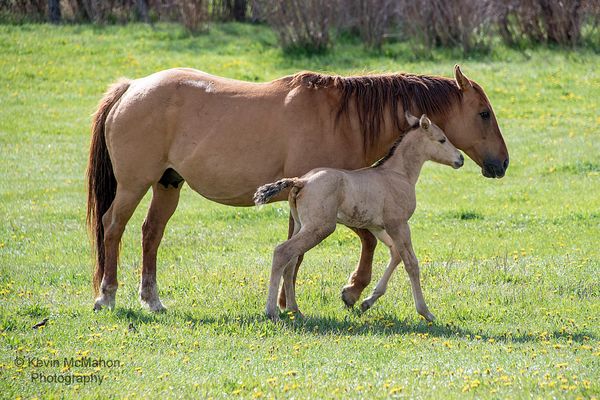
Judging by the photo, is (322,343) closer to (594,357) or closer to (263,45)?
(594,357)

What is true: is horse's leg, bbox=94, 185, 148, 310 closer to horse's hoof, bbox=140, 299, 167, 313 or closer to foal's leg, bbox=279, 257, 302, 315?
horse's hoof, bbox=140, 299, 167, 313

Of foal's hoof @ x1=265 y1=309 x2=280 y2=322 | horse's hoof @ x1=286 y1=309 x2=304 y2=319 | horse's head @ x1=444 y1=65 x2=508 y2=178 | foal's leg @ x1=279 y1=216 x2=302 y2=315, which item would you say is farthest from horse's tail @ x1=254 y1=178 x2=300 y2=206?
horse's head @ x1=444 y1=65 x2=508 y2=178

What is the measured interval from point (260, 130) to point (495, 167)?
2.19 meters

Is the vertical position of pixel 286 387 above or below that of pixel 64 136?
above

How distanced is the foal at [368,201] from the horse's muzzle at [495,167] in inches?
23.7

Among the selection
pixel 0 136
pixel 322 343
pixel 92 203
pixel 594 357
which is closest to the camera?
pixel 594 357

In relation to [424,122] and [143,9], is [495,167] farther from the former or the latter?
[143,9]

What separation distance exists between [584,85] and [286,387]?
16.1 metres

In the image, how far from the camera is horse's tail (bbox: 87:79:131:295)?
9031 millimetres

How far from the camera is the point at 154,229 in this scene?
29.9ft

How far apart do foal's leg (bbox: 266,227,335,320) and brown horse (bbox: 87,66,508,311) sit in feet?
2.27

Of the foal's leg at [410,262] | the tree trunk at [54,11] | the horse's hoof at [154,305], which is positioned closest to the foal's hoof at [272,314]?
the foal's leg at [410,262]

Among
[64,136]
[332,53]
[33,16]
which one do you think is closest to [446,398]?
[64,136]

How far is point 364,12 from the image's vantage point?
23766 mm
